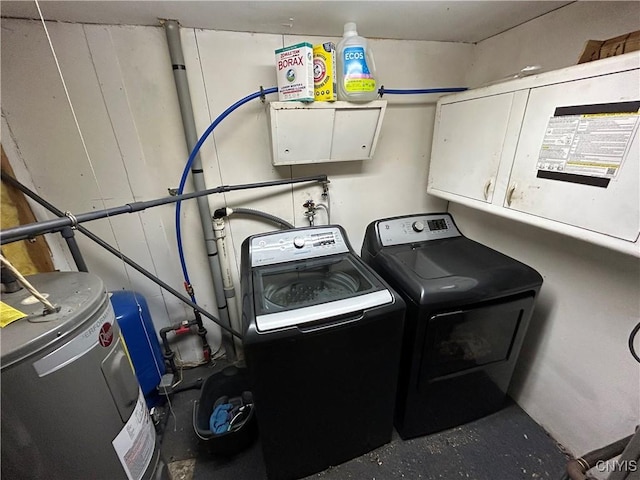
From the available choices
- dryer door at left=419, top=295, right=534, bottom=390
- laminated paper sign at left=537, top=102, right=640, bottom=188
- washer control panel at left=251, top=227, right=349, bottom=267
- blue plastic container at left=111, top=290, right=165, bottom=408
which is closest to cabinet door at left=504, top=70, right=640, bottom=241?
laminated paper sign at left=537, top=102, right=640, bottom=188

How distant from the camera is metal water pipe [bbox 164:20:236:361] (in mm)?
1326

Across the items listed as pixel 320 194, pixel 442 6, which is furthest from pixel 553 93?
pixel 320 194

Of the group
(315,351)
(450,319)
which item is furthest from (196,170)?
(450,319)

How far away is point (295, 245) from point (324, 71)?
0.90 meters

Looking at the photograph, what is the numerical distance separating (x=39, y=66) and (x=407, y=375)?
2280mm

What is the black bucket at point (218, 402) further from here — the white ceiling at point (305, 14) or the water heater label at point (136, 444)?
the white ceiling at point (305, 14)

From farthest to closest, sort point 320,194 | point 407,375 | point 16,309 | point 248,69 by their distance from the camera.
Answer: point 320,194
point 248,69
point 407,375
point 16,309

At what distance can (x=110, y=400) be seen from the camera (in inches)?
35.2

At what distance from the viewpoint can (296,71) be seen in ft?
4.25

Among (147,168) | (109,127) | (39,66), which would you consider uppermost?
(39,66)

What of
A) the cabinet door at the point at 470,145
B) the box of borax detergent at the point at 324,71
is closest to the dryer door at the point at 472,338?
the cabinet door at the point at 470,145

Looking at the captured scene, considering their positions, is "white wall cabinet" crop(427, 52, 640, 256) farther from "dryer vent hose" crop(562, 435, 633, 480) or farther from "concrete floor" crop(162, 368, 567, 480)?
"concrete floor" crop(162, 368, 567, 480)

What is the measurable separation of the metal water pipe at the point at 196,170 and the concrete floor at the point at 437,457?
0.62 metres

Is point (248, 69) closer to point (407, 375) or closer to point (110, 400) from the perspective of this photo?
point (110, 400)
